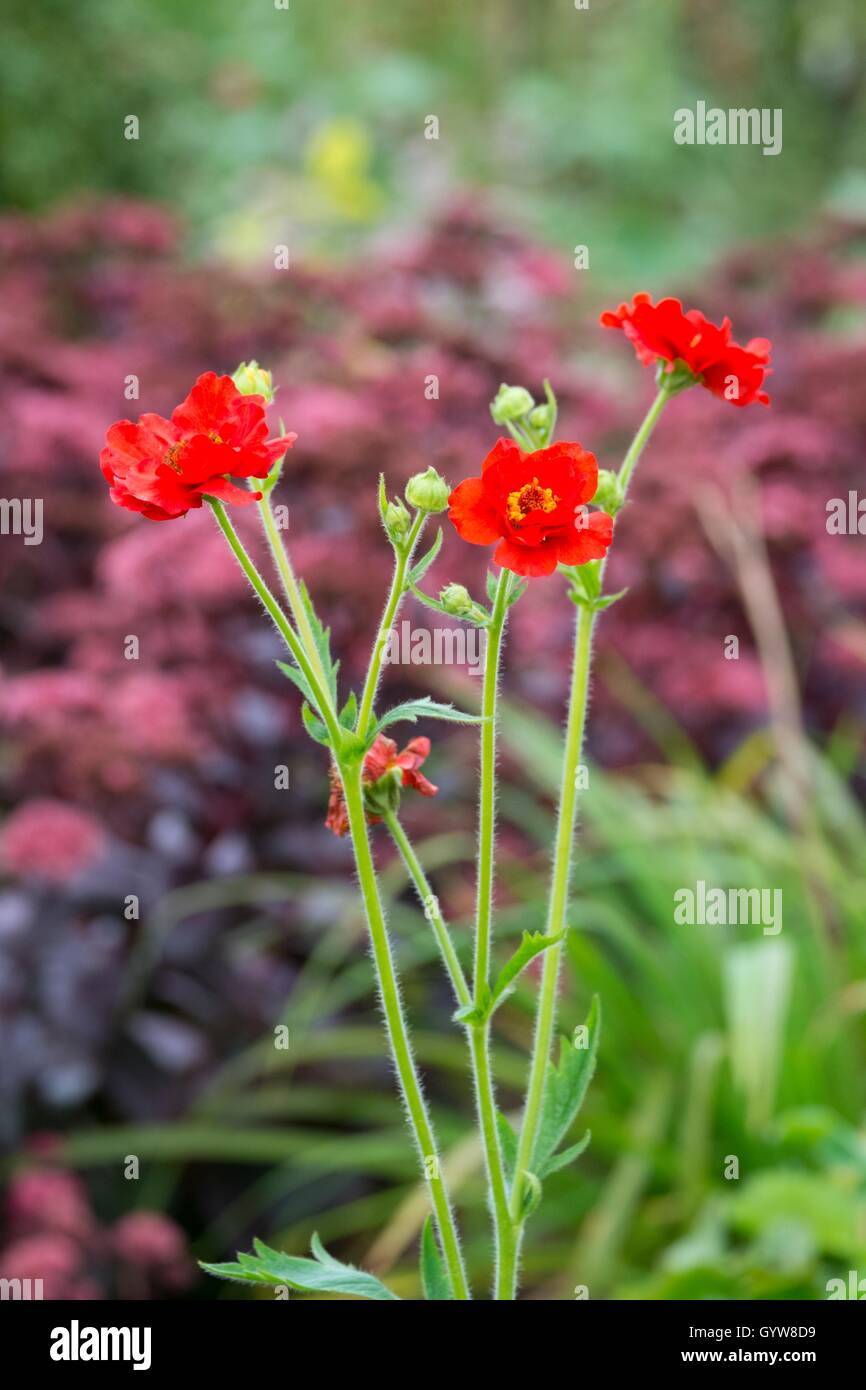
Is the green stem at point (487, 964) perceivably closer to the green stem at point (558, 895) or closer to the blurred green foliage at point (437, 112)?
the green stem at point (558, 895)

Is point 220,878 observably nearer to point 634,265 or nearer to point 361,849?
point 361,849

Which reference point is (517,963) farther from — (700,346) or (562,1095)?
(700,346)

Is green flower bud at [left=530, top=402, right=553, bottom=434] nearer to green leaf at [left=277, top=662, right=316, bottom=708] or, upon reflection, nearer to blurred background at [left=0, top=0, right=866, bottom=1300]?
green leaf at [left=277, top=662, right=316, bottom=708]

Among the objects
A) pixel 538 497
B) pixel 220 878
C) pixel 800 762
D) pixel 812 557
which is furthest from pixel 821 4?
pixel 538 497

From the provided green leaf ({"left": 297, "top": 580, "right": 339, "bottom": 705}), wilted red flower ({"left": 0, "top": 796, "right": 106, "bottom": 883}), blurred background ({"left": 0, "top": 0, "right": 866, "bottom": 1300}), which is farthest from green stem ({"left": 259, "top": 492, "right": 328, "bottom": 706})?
wilted red flower ({"left": 0, "top": 796, "right": 106, "bottom": 883})

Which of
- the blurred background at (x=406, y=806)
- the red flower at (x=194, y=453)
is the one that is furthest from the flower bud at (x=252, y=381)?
the blurred background at (x=406, y=806)
